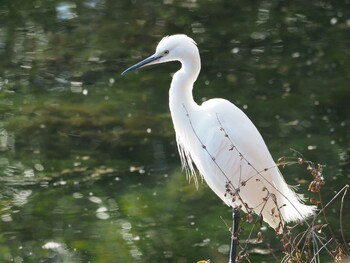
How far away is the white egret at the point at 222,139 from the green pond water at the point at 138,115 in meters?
0.88

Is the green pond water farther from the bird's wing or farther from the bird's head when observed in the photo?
the bird's head

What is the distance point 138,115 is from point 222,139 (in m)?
2.56

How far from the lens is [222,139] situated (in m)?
3.84

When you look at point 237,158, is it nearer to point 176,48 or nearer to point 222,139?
point 222,139

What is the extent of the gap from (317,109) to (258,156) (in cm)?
268

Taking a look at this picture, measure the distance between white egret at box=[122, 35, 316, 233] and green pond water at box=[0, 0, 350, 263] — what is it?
2.87 ft

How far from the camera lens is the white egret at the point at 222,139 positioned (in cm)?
380

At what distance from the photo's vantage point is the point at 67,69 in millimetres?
7176

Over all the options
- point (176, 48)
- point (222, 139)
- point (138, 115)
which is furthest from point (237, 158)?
point (138, 115)

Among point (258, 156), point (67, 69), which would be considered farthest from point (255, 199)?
point (67, 69)

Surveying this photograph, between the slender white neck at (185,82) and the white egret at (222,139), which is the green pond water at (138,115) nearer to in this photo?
the white egret at (222,139)

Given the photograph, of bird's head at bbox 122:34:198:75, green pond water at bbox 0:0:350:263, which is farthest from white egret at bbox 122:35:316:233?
green pond water at bbox 0:0:350:263

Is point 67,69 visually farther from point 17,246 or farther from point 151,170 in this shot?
point 17,246

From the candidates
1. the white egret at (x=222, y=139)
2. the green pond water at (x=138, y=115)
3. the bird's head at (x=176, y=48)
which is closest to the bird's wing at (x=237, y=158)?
the white egret at (x=222, y=139)
